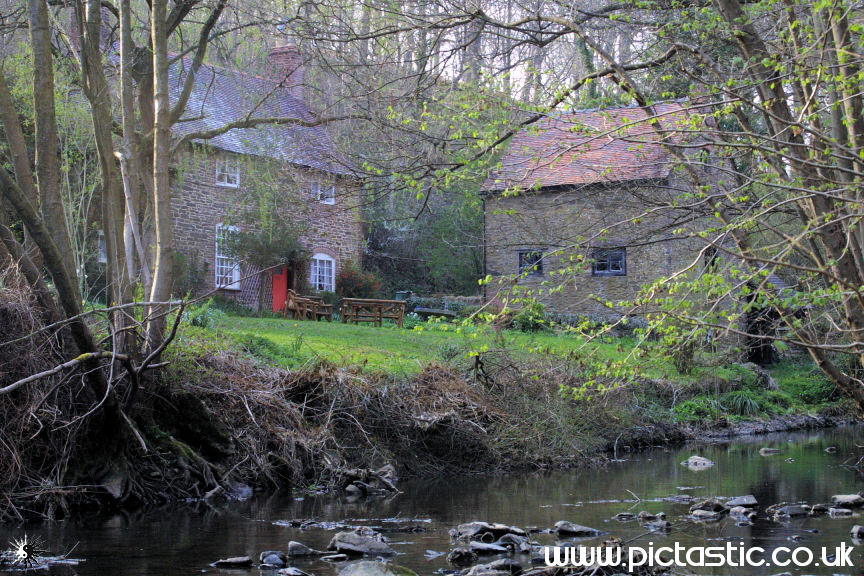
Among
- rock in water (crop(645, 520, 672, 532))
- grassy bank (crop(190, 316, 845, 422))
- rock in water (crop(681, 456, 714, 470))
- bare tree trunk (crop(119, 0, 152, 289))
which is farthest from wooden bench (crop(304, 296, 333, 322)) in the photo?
rock in water (crop(645, 520, 672, 532))

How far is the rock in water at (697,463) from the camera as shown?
12.8 m

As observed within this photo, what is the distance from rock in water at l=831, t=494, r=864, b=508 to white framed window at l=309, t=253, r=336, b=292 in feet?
86.9

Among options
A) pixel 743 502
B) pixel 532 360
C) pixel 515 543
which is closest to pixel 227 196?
pixel 532 360

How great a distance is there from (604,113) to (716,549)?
3.61 m

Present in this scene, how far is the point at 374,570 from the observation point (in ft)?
20.4

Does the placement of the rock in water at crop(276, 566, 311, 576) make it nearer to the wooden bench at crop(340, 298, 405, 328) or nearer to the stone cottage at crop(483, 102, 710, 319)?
the stone cottage at crop(483, 102, 710, 319)

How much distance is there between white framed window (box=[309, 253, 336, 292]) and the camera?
35.0 meters

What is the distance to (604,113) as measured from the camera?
7602 mm

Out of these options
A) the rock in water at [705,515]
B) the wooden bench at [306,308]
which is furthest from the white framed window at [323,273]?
the rock in water at [705,515]

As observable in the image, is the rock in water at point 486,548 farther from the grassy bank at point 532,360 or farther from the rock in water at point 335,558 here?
the grassy bank at point 532,360

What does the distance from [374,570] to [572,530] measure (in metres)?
2.25

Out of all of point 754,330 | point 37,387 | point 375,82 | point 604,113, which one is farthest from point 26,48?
point 754,330

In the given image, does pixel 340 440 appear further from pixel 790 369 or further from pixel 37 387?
pixel 790 369

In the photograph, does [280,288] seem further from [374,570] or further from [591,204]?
[374,570]
